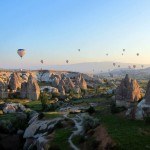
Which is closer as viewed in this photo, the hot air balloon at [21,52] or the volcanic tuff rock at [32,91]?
the hot air balloon at [21,52]

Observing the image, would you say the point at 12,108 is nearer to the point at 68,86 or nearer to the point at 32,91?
the point at 32,91

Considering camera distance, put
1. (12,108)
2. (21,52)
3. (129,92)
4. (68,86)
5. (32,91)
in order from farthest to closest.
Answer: (68,86) → (32,91) → (21,52) → (12,108) → (129,92)

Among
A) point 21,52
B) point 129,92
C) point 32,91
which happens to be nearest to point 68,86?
point 32,91

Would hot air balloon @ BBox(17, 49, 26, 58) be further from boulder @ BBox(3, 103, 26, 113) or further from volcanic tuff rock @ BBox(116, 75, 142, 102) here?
volcanic tuff rock @ BBox(116, 75, 142, 102)

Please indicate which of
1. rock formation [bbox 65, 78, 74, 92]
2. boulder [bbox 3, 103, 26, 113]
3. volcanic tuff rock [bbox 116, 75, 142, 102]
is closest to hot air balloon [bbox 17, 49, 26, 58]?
boulder [bbox 3, 103, 26, 113]

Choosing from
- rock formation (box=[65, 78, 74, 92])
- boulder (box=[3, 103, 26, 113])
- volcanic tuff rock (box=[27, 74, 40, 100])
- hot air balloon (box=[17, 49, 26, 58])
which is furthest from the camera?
rock formation (box=[65, 78, 74, 92])

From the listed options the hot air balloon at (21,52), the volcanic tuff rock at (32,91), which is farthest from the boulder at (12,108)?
the hot air balloon at (21,52)

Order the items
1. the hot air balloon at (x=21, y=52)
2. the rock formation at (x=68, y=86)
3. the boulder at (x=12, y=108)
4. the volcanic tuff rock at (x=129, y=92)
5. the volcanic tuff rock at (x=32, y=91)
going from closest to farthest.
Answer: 1. the volcanic tuff rock at (x=129, y=92)
2. the boulder at (x=12, y=108)
3. the hot air balloon at (x=21, y=52)
4. the volcanic tuff rock at (x=32, y=91)
5. the rock formation at (x=68, y=86)

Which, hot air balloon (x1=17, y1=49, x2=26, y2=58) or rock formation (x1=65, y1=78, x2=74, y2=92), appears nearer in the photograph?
hot air balloon (x1=17, y1=49, x2=26, y2=58)

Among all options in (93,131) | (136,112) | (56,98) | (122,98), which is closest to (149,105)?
(136,112)

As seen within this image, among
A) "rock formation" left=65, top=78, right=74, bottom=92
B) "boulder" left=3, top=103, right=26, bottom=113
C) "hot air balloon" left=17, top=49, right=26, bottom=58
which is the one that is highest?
"hot air balloon" left=17, top=49, right=26, bottom=58

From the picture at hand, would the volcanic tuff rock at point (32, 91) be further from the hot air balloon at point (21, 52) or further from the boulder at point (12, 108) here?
the boulder at point (12, 108)
